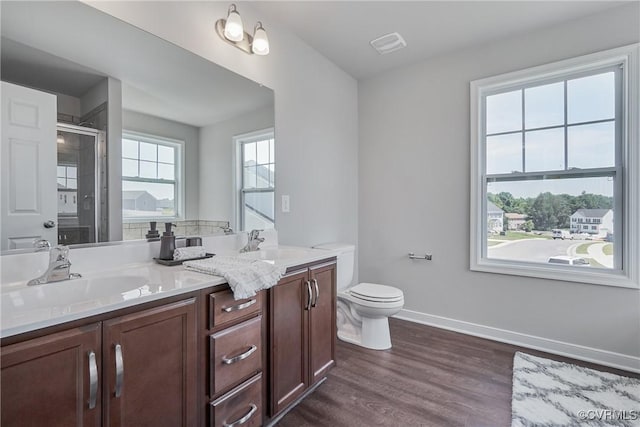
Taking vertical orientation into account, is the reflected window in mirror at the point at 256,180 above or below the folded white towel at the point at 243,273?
above

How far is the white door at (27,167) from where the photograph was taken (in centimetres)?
111

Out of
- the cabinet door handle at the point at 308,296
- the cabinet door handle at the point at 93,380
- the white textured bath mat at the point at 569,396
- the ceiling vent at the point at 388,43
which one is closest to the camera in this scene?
the cabinet door handle at the point at 93,380

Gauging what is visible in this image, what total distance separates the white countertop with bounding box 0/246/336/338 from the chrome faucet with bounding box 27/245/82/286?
32mm

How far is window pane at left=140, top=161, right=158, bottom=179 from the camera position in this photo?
5.04 feet

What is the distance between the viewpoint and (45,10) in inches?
47.8

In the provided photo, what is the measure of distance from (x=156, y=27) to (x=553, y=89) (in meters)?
2.87

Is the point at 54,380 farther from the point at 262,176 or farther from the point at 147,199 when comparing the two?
the point at 262,176

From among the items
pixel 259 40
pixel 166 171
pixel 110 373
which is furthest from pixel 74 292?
pixel 259 40

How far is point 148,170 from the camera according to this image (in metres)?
1.56

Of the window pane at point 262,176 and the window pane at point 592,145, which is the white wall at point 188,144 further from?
the window pane at point 592,145

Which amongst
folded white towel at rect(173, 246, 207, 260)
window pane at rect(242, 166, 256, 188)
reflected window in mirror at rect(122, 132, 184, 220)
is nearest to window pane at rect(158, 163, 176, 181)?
reflected window in mirror at rect(122, 132, 184, 220)

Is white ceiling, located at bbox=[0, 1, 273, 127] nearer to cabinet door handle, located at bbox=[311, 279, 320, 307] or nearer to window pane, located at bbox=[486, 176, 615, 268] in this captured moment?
cabinet door handle, located at bbox=[311, 279, 320, 307]

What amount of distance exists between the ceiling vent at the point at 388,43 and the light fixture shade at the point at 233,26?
1205 millimetres

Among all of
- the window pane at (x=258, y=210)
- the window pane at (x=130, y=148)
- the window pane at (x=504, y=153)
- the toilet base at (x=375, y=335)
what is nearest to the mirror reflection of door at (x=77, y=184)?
the window pane at (x=130, y=148)
